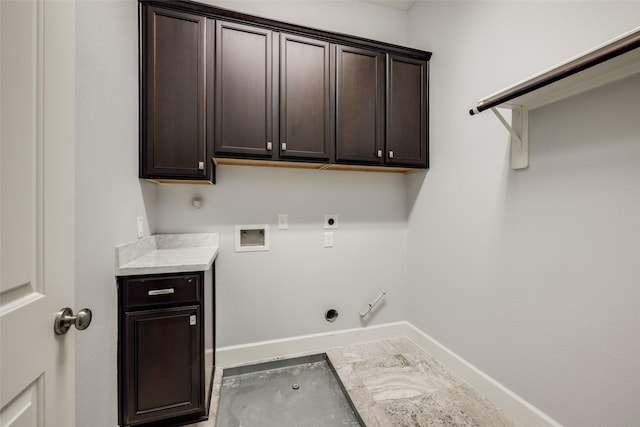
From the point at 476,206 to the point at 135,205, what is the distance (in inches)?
84.6

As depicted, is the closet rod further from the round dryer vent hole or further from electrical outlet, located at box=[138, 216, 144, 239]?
electrical outlet, located at box=[138, 216, 144, 239]

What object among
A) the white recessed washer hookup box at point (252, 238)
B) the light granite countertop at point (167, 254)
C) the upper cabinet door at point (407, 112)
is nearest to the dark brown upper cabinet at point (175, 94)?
the light granite countertop at point (167, 254)

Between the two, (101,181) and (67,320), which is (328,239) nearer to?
(101,181)

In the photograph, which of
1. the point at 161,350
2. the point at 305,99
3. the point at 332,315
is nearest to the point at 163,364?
the point at 161,350

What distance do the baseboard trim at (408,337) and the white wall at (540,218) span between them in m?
0.06

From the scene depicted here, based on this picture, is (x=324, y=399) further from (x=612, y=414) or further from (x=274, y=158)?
(x=274, y=158)

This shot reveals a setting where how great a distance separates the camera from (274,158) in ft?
5.98

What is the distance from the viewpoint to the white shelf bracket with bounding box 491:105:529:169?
1.44 m

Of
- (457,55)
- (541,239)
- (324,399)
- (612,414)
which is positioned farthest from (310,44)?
(612,414)

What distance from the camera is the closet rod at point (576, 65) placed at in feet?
2.80

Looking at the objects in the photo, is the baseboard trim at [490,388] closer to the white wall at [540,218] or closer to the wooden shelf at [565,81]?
the white wall at [540,218]

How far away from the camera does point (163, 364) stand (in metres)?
1.35

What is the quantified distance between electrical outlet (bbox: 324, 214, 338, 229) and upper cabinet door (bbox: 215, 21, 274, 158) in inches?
31.0

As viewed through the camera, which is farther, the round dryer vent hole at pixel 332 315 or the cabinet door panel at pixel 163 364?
the round dryer vent hole at pixel 332 315
